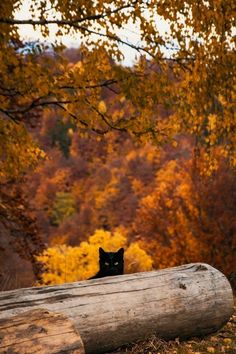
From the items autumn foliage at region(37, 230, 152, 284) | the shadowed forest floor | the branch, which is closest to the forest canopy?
the branch

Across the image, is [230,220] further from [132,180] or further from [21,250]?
[132,180]

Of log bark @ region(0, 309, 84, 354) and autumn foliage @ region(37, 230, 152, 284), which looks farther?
autumn foliage @ region(37, 230, 152, 284)

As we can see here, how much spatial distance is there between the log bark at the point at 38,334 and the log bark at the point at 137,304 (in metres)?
0.48

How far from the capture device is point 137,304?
5555 mm

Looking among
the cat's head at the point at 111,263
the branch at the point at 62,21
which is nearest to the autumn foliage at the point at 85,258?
the cat's head at the point at 111,263

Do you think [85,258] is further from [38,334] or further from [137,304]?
[38,334]

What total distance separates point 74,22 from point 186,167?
66.8ft

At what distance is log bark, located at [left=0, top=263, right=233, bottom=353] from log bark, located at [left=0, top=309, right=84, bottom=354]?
18.9 inches

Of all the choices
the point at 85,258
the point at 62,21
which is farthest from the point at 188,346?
the point at 85,258

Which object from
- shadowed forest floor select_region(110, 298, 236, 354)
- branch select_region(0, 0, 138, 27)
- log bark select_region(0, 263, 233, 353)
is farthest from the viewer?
branch select_region(0, 0, 138, 27)

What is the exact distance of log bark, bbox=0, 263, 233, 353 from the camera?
5.14 m

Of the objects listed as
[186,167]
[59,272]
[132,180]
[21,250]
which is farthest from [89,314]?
[132,180]

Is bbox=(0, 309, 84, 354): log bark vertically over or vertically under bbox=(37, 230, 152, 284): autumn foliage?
over

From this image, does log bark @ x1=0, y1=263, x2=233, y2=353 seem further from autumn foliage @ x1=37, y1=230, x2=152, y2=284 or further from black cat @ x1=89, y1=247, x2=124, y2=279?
autumn foliage @ x1=37, y1=230, x2=152, y2=284
